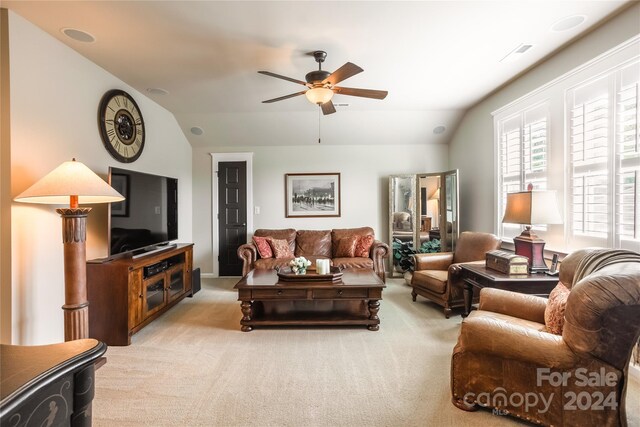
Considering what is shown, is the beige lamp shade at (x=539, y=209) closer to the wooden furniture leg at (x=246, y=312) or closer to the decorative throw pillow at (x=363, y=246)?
the decorative throw pillow at (x=363, y=246)

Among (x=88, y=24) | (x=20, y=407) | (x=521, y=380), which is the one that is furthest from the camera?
(x=88, y=24)

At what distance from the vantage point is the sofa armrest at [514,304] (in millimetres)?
2113

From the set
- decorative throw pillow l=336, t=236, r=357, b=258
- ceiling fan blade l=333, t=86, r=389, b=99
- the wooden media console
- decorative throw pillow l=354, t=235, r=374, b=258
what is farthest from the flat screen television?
decorative throw pillow l=354, t=235, r=374, b=258

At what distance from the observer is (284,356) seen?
8.38ft

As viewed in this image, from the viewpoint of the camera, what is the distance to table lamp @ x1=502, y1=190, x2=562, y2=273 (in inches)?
105

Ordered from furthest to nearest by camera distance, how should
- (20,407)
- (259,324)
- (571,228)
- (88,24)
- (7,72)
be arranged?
(259,324), (571,228), (88,24), (7,72), (20,407)

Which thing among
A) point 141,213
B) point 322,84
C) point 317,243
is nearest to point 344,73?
point 322,84

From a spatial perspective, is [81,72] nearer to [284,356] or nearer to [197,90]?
[197,90]

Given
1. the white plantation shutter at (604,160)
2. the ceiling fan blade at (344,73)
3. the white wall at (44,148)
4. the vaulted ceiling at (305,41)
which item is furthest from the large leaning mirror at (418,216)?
the white wall at (44,148)

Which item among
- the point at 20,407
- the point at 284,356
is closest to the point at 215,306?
the point at 284,356

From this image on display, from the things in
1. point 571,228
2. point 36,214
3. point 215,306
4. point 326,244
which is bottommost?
point 215,306

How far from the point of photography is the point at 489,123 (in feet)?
13.8

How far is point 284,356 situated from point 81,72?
3.31 meters

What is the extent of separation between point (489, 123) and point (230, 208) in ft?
14.3
